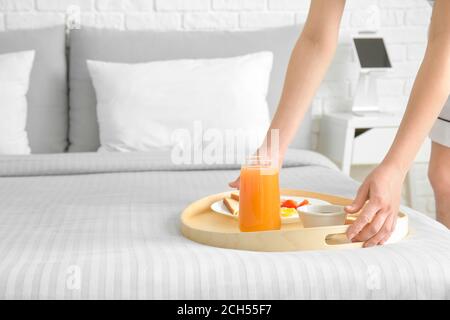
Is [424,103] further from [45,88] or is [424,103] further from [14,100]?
[45,88]

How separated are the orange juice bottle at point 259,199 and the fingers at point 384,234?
182 mm

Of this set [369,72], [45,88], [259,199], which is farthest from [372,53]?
[259,199]

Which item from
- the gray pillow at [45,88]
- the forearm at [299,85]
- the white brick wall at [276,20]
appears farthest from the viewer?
the white brick wall at [276,20]

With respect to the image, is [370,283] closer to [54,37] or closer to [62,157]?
[62,157]

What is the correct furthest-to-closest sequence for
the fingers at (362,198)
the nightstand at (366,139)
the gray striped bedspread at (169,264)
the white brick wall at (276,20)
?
the white brick wall at (276,20), the nightstand at (366,139), the fingers at (362,198), the gray striped bedspread at (169,264)

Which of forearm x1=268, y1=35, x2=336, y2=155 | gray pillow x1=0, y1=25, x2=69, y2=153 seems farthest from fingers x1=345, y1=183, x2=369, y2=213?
gray pillow x1=0, y1=25, x2=69, y2=153

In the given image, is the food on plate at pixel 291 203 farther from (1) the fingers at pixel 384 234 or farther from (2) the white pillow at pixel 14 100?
(2) the white pillow at pixel 14 100

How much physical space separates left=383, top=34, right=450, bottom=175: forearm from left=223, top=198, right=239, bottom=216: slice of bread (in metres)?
0.33

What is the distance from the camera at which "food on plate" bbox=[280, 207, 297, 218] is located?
1339mm

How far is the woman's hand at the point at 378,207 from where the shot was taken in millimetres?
1134

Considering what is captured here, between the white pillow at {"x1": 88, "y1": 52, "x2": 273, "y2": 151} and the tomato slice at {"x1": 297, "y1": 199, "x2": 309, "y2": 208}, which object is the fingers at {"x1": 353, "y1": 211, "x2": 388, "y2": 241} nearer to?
the tomato slice at {"x1": 297, "y1": 199, "x2": 309, "y2": 208}

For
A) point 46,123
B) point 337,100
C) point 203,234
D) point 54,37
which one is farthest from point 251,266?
point 337,100

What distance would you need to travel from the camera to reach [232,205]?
1396mm

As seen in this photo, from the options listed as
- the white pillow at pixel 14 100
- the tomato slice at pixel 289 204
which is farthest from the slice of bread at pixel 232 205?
the white pillow at pixel 14 100
